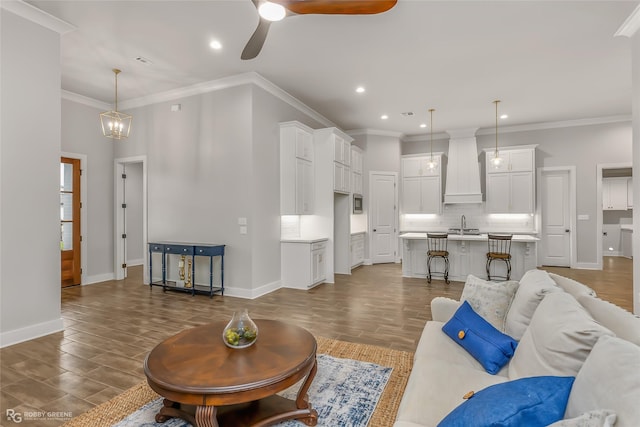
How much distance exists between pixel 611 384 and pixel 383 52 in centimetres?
432

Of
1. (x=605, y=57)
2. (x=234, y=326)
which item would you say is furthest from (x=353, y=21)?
(x=605, y=57)

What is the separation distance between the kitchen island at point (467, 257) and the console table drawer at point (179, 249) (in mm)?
3970

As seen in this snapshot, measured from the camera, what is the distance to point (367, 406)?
219 cm

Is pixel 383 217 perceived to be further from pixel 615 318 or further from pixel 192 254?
pixel 615 318


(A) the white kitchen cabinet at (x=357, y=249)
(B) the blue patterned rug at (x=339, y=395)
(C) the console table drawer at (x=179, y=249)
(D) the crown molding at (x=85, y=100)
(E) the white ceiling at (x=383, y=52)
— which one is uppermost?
(E) the white ceiling at (x=383, y=52)

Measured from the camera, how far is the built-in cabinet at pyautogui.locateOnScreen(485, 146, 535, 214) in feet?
24.8

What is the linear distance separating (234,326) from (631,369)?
1.84 meters

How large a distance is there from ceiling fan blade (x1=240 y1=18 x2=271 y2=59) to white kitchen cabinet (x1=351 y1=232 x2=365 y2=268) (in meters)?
5.33

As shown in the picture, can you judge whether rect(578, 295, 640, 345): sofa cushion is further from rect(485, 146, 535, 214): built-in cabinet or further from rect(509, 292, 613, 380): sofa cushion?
rect(485, 146, 535, 214): built-in cabinet

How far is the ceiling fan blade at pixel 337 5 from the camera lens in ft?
8.10

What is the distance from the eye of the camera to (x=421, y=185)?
28.1ft

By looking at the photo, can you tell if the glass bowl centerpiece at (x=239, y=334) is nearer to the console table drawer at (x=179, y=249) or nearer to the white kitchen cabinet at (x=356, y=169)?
the console table drawer at (x=179, y=249)

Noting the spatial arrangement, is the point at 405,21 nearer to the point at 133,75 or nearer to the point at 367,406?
the point at 367,406

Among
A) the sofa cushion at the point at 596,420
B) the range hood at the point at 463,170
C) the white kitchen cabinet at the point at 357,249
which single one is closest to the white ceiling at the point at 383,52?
the range hood at the point at 463,170
